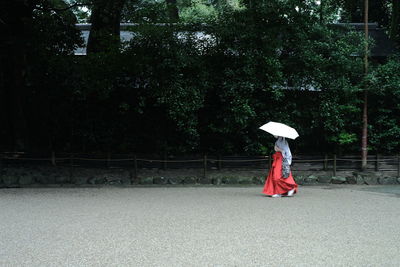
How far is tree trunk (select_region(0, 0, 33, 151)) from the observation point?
14.6m

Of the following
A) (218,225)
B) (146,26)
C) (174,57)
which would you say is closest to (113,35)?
(146,26)

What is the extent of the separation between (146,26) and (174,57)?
1290 mm

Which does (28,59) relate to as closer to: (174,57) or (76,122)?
(76,122)

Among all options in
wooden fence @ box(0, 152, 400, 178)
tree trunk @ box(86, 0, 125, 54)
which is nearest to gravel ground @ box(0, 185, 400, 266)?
wooden fence @ box(0, 152, 400, 178)

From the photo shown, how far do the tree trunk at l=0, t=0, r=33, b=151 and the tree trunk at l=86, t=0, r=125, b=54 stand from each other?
2118 mm

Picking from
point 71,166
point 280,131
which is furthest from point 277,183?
point 71,166

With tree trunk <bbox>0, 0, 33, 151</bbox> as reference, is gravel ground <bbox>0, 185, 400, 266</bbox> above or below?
below

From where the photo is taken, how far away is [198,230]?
706 centimetres

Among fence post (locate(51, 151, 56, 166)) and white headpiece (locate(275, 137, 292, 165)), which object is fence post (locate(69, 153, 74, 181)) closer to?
fence post (locate(51, 151, 56, 166))

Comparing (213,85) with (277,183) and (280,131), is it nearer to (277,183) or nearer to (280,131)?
(280,131)

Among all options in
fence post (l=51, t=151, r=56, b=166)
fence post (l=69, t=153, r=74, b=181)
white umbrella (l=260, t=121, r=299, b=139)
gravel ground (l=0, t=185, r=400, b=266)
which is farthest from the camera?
fence post (l=51, t=151, r=56, b=166)

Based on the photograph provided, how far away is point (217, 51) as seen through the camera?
15.7 meters

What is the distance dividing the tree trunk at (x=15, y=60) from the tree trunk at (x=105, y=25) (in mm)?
2118

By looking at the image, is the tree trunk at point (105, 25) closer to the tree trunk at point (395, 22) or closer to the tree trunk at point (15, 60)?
the tree trunk at point (15, 60)
